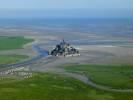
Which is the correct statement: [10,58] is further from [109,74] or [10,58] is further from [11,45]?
[109,74]

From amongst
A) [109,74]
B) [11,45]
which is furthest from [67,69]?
[11,45]

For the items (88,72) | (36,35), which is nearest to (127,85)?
(88,72)

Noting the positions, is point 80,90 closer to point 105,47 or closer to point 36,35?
point 105,47

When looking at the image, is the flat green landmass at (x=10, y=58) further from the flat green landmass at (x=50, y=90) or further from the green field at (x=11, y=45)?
the flat green landmass at (x=50, y=90)

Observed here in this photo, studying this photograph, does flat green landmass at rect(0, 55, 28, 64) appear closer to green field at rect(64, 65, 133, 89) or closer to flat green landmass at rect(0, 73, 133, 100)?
green field at rect(64, 65, 133, 89)

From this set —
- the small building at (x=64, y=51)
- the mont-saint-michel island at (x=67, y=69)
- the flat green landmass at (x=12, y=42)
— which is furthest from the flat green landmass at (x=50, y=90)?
the flat green landmass at (x=12, y=42)

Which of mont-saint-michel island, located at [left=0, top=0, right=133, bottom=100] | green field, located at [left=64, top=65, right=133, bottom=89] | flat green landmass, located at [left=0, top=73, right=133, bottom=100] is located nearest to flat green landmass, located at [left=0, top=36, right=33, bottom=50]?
mont-saint-michel island, located at [left=0, top=0, right=133, bottom=100]
